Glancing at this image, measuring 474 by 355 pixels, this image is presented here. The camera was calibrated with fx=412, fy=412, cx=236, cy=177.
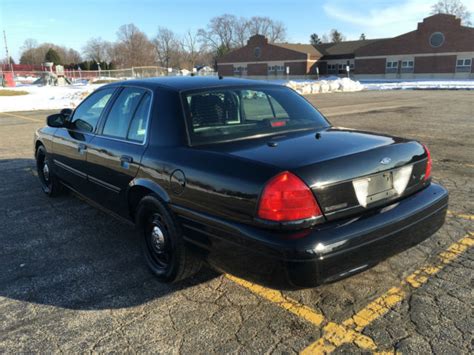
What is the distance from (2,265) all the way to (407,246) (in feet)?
11.3

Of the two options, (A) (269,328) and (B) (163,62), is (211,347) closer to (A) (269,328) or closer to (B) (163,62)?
(A) (269,328)

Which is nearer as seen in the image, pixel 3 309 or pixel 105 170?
pixel 3 309

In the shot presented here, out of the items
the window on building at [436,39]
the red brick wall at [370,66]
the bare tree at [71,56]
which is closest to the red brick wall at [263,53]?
the red brick wall at [370,66]

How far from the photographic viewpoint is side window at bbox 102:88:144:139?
Answer: 3705 mm

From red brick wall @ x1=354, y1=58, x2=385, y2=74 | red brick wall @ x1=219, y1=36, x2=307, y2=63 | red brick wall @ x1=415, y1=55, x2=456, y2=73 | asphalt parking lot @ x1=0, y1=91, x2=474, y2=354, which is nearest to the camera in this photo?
asphalt parking lot @ x1=0, y1=91, x2=474, y2=354

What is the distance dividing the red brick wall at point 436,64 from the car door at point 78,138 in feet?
188

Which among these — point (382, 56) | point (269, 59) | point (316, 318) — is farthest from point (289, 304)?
point (269, 59)

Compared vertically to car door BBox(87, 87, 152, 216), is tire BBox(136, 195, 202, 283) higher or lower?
lower

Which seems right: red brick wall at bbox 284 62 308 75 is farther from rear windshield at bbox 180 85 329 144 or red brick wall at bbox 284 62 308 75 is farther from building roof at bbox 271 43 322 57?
rear windshield at bbox 180 85 329 144

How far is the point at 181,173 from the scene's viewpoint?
9.58ft

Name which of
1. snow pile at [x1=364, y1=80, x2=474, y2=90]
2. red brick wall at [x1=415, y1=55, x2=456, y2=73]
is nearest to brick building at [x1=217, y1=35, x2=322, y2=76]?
red brick wall at [x1=415, y1=55, x2=456, y2=73]

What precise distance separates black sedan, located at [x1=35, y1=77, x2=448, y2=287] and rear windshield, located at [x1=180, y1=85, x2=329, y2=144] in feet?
0.04

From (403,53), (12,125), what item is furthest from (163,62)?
(12,125)

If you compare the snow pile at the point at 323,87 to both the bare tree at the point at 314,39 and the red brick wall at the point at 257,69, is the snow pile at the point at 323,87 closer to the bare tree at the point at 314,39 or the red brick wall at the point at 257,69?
the red brick wall at the point at 257,69
